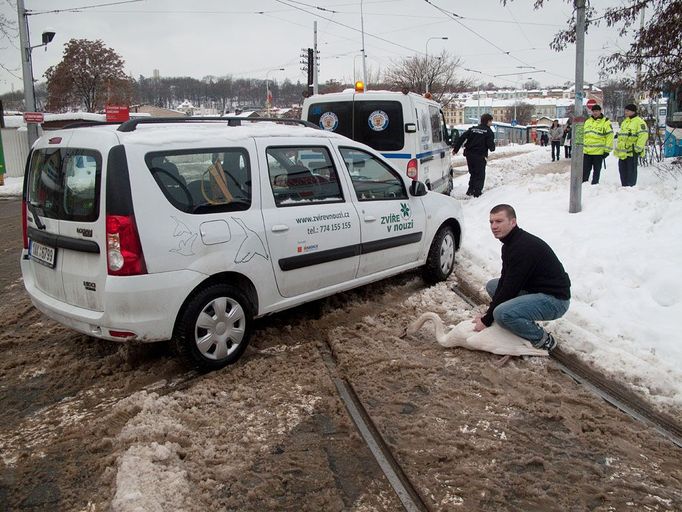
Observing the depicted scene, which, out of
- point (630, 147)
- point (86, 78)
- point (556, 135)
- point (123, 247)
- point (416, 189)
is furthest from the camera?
point (86, 78)

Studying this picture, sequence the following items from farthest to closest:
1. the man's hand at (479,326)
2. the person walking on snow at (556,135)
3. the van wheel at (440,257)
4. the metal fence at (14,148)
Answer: the metal fence at (14,148) → the person walking on snow at (556,135) → the van wheel at (440,257) → the man's hand at (479,326)

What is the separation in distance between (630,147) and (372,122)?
5.10 metres

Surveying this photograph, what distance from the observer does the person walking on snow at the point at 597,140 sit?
39.0 ft

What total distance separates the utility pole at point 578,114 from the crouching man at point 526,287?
4.99 meters

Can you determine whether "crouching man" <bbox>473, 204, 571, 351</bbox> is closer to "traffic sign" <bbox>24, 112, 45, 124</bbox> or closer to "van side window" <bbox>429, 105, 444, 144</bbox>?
"van side window" <bbox>429, 105, 444, 144</bbox>

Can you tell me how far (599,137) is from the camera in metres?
11.9

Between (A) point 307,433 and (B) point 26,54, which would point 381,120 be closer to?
(A) point 307,433

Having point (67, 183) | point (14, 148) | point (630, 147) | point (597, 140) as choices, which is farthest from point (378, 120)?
point (14, 148)

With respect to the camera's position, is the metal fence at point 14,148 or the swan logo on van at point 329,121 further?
the metal fence at point 14,148

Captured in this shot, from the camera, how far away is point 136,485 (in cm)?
306

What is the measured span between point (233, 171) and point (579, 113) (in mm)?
6684

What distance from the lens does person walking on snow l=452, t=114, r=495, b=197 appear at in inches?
518

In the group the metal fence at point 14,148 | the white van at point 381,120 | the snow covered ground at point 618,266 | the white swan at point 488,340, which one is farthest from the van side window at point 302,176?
the metal fence at point 14,148

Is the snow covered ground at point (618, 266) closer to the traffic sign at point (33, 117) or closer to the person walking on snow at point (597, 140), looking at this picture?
the person walking on snow at point (597, 140)
